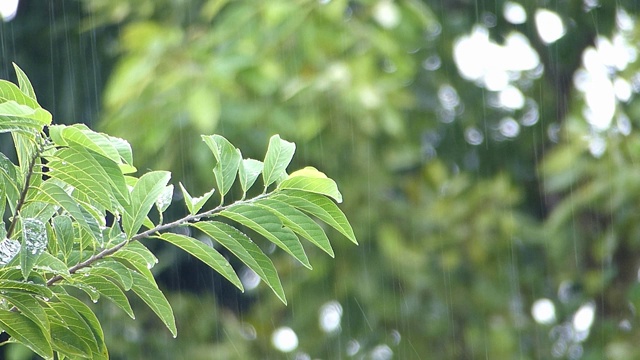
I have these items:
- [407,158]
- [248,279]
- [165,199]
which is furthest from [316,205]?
[248,279]

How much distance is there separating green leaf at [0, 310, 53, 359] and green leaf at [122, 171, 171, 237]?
0.10 m

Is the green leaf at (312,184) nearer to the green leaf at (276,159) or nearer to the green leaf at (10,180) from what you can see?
the green leaf at (276,159)

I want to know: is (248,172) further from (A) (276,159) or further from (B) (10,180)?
(B) (10,180)

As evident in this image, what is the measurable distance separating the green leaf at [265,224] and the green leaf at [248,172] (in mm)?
24

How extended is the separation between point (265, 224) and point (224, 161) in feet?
0.21

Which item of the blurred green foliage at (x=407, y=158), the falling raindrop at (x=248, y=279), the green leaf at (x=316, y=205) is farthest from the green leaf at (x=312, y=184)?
the falling raindrop at (x=248, y=279)

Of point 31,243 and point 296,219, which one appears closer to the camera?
point 31,243

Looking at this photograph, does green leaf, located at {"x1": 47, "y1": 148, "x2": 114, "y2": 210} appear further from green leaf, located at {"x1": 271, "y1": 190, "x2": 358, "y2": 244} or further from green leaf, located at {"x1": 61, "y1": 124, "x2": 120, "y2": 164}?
green leaf, located at {"x1": 271, "y1": 190, "x2": 358, "y2": 244}

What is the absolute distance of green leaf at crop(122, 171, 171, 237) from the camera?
0.65 metres

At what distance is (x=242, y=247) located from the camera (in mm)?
680

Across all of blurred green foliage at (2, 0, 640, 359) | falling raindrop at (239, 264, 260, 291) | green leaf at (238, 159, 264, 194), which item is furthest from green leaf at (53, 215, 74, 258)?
falling raindrop at (239, 264, 260, 291)

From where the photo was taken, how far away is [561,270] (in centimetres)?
252

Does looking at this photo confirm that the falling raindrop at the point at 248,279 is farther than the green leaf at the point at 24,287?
Yes

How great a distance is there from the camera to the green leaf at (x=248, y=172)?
705 millimetres
